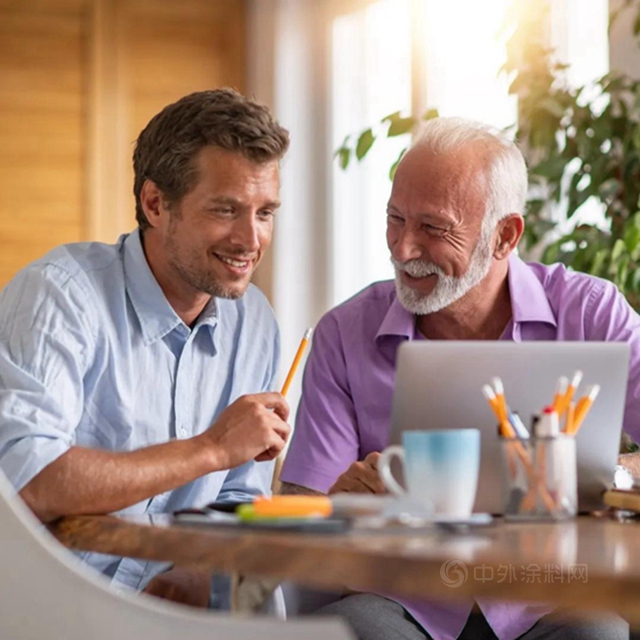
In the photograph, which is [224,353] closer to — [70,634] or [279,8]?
[70,634]

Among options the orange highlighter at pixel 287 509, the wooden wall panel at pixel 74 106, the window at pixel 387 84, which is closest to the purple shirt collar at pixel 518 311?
the orange highlighter at pixel 287 509

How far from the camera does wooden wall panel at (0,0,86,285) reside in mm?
4875

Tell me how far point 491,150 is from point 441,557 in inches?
52.8

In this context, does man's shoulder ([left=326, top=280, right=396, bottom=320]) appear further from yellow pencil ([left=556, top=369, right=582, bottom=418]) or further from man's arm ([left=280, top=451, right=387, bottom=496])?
yellow pencil ([left=556, top=369, right=582, bottom=418])

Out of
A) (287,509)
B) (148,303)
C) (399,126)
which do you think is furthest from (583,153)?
(287,509)

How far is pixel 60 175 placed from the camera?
4961 millimetres

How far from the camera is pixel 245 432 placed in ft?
5.17

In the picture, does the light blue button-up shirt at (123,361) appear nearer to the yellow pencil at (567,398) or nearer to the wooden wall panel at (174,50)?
the yellow pencil at (567,398)

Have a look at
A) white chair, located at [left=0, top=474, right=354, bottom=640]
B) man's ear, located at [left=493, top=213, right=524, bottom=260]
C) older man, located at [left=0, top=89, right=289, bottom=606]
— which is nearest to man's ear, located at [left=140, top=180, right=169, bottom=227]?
older man, located at [left=0, top=89, right=289, bottom=606]

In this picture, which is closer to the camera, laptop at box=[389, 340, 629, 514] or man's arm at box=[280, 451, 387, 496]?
laptop at box=[389, 340, 629, 514]

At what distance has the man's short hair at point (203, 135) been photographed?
6.81 feet

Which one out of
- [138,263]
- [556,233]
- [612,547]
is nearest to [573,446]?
[612,547]

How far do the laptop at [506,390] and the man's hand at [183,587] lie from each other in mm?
477

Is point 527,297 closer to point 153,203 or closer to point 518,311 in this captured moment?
point 518,311
